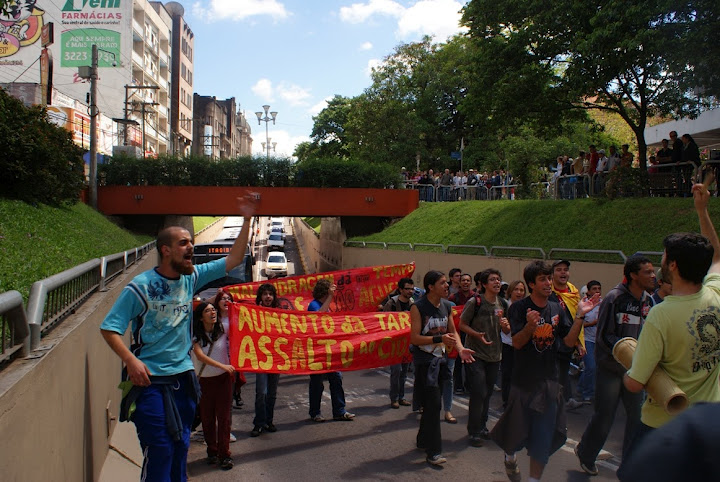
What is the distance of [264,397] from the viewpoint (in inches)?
331

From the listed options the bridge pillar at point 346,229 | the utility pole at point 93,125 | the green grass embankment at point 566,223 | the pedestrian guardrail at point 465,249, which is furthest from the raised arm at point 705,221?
the bridge pillar at point 346,229

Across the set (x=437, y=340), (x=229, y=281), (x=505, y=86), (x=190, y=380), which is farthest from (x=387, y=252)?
(x=190, y=380)

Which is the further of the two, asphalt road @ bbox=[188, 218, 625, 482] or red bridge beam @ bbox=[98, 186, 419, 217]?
red bridge beam @ bbox=[98, 186, 419, 217]

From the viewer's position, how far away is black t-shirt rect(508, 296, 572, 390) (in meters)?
6.09

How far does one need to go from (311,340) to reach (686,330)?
565 centimetres

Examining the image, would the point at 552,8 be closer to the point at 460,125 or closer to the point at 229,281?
the point at 229,281

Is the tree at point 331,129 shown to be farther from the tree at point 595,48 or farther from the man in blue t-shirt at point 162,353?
the man in blue t-shirt at point 162,353

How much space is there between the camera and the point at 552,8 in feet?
72.3

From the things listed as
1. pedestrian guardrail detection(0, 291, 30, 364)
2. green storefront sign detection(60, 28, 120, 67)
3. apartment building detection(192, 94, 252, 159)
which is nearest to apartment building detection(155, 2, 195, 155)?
apartment building detection(192, 94, 252, 159)

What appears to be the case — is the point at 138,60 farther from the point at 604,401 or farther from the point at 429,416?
the point at 604,401

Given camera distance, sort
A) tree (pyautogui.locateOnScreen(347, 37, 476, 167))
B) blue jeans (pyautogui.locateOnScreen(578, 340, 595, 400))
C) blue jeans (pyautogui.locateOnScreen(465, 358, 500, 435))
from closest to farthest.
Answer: blue jeans (pyautogui.locateOnScreen(465, 358, 500, 435)) < blue jeans (pyautogui.locateOnScreen(578, 340, 595, 400)) < tree (pyautogui.locateOnScreen(347, 37, 476, 167))

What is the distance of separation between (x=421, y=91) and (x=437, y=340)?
43.7 meters

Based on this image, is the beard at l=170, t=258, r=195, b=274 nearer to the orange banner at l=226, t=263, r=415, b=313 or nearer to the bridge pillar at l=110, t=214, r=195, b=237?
the orange banner at l=226, t=263, r=415, b=313

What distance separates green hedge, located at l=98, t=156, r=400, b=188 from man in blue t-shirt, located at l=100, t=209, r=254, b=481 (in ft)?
103
